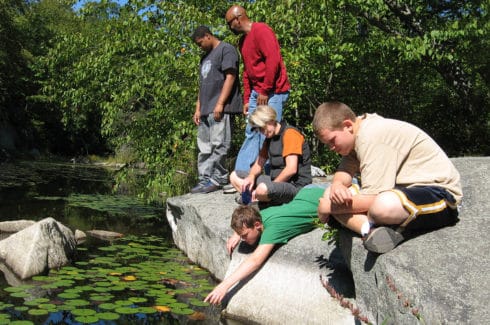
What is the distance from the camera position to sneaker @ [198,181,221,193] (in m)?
6.23

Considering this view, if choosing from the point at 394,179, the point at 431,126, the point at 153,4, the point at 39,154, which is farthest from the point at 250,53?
the point at 39,154

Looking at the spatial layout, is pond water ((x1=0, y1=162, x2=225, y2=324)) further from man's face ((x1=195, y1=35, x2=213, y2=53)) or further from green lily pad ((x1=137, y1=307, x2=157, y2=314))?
man's face ((x1=195, y1=35, x2=213, y2=53))

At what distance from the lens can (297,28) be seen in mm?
8516

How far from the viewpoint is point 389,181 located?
9.95ft

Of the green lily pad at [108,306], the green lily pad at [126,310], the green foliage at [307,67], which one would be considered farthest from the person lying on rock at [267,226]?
the green foliage at [307,67]

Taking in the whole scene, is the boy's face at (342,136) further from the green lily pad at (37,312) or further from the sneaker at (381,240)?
the green lily pad at (37,312)

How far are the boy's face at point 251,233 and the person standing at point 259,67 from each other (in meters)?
1.32

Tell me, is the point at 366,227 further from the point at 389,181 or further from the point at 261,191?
the point at 261,191

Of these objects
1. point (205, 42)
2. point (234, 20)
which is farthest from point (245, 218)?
point (205, 42)

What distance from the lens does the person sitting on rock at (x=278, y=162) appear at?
4.64m

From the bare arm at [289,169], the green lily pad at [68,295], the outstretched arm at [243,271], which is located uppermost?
the bare arm at [289,169]

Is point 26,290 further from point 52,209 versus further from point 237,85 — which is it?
point 52,209

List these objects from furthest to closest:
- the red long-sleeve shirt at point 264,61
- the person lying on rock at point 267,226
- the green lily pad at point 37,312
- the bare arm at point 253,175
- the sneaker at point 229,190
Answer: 1. the sneaker at point 229,190
2. the red long-sleeve shirt at point 264,61
3. the bare arm at point 253,175
4. the person lying on rock at point 267,226
5. the green lily pad at point 37,312

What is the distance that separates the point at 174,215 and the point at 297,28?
3.81 meters
